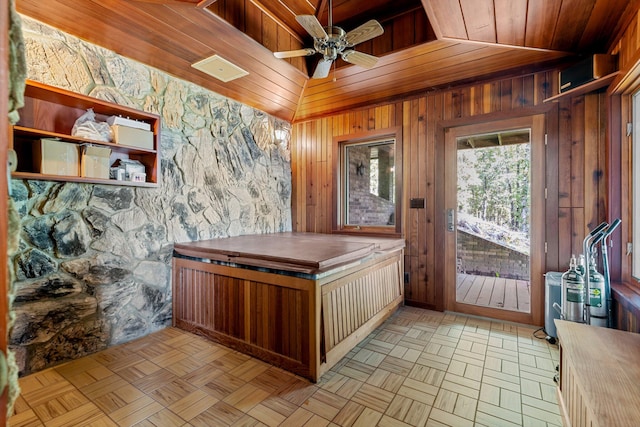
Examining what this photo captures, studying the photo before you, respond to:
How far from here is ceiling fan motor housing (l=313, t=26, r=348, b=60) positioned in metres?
2.23

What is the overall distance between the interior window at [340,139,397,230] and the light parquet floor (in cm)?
180

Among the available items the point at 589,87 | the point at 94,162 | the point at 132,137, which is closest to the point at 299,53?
the point at 132,137

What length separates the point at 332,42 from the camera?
226 centimetres

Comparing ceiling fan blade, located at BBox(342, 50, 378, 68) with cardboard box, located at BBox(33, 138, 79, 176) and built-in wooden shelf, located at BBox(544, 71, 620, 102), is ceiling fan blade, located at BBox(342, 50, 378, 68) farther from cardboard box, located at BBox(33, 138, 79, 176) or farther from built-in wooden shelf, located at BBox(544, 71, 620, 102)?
cardboard box, located at BBox(33, 138, 79, 176)

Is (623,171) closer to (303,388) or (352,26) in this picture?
(352,26)

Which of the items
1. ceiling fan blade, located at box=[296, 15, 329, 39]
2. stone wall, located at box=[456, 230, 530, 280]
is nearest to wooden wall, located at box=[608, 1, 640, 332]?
stone wall, located at box=[456, 230, 530, 280]

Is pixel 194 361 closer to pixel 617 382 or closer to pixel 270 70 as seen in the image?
pixel 617 382

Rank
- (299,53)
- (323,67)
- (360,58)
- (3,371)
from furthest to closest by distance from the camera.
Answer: (323,67), (360,58), (299,53), (3,371)

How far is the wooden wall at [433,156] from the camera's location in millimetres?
2607

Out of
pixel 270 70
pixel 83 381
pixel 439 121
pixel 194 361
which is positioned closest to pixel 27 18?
pixel 270 70

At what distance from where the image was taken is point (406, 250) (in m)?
3.51

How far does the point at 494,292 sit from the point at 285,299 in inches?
99.6

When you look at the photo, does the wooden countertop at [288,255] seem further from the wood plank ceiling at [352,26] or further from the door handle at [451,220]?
the wood plank ceiling at [352,26]

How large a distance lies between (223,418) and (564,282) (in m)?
2.55
